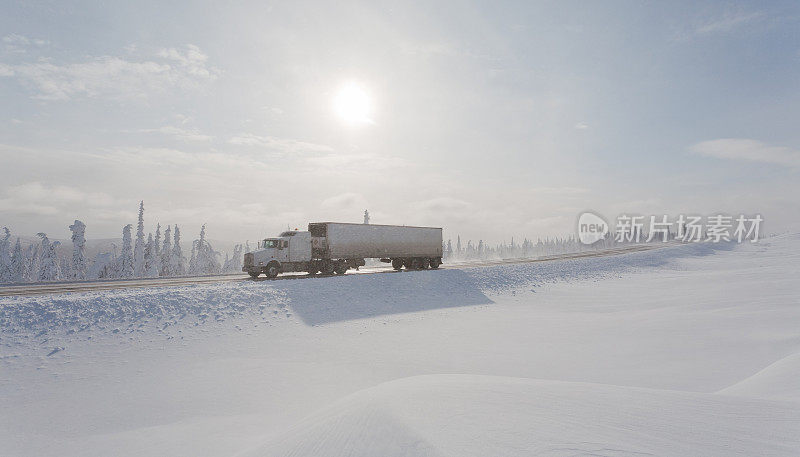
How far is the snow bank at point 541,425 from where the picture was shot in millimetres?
3541

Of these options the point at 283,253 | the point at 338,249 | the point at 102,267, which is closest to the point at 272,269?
the point at 283,253

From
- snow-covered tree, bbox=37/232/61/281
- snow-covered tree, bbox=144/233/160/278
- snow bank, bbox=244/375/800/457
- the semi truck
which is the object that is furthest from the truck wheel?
snow-covered tree, bbox=37/232/61/281

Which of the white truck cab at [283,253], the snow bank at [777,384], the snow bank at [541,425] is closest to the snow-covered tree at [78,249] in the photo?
the white truck cab at [283,253]

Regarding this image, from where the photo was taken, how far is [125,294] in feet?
51.7

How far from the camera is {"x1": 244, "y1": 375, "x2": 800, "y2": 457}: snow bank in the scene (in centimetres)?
354

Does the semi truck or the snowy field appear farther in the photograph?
the semi truck

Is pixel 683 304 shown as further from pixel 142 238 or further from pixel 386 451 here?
pixel 142 238

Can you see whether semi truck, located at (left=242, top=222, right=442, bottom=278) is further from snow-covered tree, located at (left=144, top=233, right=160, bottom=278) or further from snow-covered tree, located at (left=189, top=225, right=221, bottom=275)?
snow-covered tree, located at (left=189, top=225, right=221, bottom=275)

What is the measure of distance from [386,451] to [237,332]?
41.9ft

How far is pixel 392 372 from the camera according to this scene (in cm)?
1144

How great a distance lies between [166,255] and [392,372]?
79740 millimetres

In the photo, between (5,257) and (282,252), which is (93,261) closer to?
(5,257)

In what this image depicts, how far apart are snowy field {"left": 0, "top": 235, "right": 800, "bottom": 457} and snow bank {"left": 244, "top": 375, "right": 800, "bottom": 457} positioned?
0.02 metres

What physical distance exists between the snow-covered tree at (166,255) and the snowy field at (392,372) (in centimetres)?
6459
